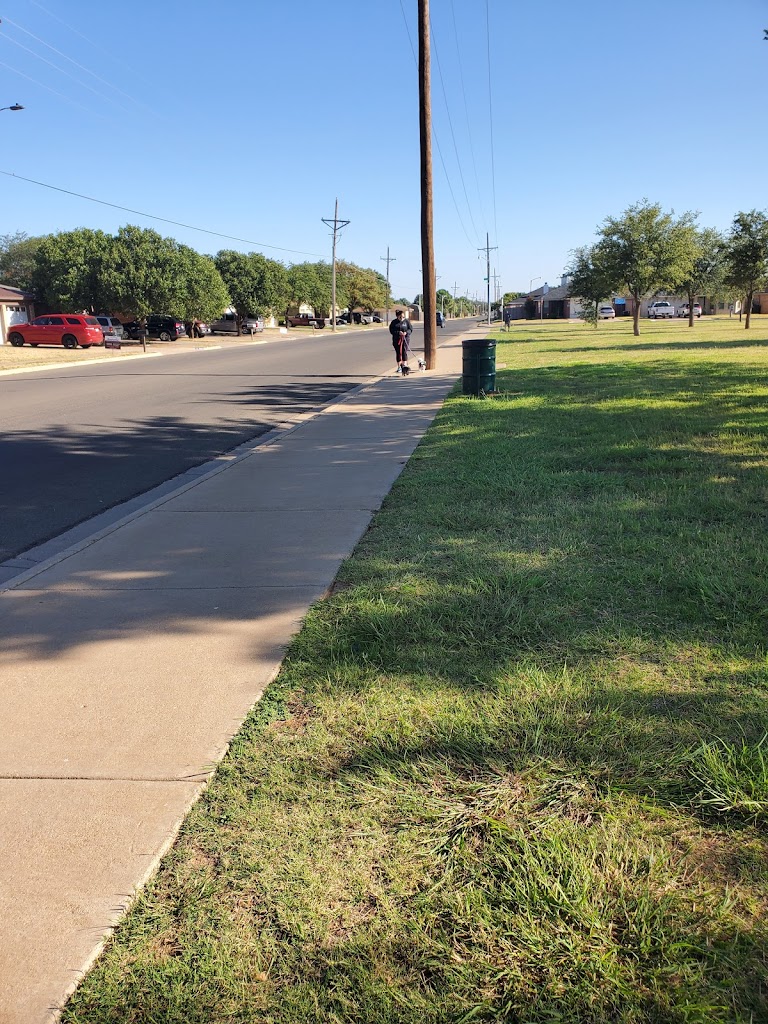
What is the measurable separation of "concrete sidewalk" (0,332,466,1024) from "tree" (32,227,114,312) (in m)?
49.9

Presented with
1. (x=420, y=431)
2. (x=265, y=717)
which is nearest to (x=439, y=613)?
(x=265, y=717)

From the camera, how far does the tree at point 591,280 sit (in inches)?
1599

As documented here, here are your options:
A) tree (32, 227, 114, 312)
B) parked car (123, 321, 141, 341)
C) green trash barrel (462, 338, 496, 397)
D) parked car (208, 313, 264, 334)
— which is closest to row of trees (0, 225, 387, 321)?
tree (32, 227, 114, 312)

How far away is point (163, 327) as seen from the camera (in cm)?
5584

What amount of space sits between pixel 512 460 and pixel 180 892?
677 centimetres

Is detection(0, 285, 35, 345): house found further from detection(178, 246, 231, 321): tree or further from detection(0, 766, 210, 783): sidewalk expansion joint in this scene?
detection(0, 766, 210, 783): sidewalk expansion joint

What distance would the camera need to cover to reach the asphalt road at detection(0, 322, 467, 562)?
849cm

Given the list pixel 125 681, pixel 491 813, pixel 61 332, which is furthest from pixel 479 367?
pixel 61 332

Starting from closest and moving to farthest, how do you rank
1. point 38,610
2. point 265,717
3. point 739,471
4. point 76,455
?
point 265,717, point 38,610, point 739,471, point 76,455

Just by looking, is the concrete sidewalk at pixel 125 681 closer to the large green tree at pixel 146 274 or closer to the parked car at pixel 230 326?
the large green tree at pixel 146 274

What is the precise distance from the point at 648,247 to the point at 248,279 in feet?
141

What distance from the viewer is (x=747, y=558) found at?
16.6ft

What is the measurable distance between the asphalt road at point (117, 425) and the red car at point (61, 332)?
1704cm

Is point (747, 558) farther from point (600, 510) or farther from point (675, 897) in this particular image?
point (675, 897)
